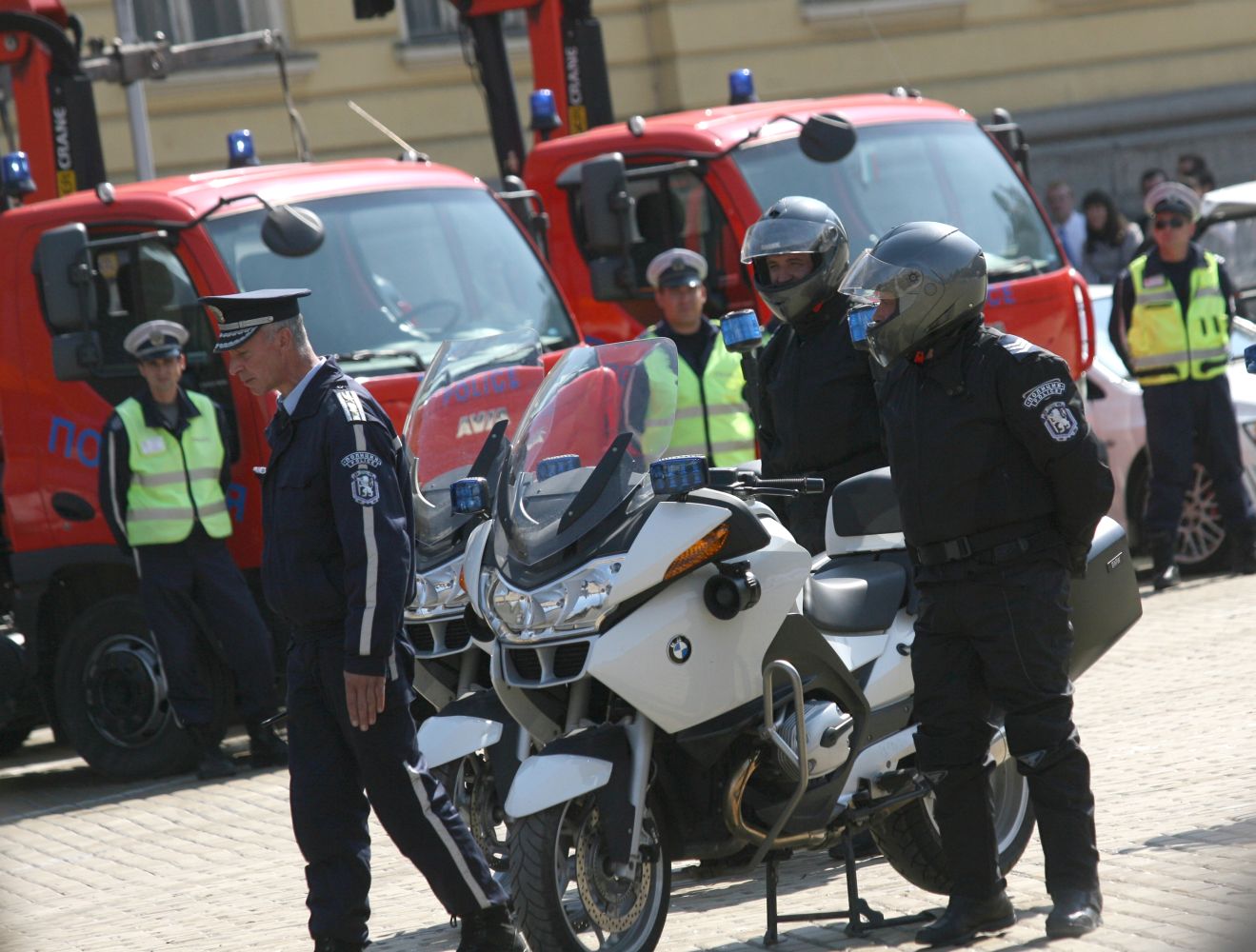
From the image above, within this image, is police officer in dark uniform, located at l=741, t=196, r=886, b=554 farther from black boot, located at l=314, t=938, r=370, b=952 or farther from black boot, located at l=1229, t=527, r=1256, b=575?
black boot, located at l=1229, t=527, r=1256, b=575

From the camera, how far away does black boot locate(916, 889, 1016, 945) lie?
16.9 feet

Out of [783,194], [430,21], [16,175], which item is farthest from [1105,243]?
[16,175]

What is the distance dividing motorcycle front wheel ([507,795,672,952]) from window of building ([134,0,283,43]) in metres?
15.1

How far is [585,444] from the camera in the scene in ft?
17.9

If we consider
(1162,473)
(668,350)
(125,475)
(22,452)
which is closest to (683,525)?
(668,350)

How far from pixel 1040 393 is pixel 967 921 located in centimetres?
130

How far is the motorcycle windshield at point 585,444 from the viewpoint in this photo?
528 centimetres

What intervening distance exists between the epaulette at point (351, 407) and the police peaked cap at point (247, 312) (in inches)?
9.2

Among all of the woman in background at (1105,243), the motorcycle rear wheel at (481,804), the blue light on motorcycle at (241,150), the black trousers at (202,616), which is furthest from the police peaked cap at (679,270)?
the woman in background at (1105,243)

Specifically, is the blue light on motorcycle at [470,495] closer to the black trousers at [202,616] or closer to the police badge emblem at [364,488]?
the police badge emblem at [364,488]

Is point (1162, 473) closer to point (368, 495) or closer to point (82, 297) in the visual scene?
point (82, 297)

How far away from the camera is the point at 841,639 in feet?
18.7

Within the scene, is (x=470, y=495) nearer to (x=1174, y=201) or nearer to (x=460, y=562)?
(x=460, y=562)

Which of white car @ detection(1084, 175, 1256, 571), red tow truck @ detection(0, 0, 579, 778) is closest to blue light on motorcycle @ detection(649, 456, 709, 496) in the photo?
red tow truck @ detection(0, 0, 579, 778)
